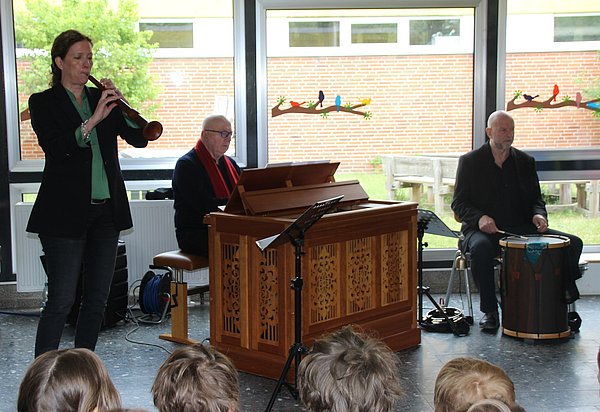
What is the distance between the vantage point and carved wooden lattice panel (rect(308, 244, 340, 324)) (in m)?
4.68

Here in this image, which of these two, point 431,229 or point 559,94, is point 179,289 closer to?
point 431,229

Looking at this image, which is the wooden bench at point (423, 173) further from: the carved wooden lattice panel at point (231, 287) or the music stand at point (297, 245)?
the music stand at point (297, 245)

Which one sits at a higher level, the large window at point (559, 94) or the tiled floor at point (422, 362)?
the large window at point (559, 94)

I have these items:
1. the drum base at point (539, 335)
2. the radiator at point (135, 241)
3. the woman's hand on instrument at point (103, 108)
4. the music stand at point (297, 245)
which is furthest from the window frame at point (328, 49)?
the woman's hand on instrument at point (103, 108)

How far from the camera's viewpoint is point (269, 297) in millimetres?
4664

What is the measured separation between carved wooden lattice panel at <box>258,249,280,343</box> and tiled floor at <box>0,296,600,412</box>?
0.24m

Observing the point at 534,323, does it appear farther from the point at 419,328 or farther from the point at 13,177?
the point at 13,177

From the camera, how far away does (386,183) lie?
6848mm

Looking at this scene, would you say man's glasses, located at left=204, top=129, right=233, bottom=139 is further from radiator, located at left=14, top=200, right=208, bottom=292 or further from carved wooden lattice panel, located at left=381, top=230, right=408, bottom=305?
carved wooden lattice panel, located at left=381, top=230, right=408, bottom=305

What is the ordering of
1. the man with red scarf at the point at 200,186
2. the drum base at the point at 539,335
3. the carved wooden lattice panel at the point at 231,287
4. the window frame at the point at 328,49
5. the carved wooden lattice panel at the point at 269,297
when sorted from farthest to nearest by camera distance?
the window frame at the point at 328,49 < the man with red scarf at the point at 200,186 < the drum base at the point at 539,335 < the carved wooden lattice panel at the point at 231,287 < the carved wooden lattice panel at the point at 269,297

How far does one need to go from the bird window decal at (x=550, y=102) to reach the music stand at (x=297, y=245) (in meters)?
2.96

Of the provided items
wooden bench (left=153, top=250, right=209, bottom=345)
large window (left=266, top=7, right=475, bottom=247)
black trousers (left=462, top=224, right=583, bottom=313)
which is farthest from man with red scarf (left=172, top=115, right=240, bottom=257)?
black trousers (left=462, top=224, right=583, bottom=313)

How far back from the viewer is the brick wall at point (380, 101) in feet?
21.8

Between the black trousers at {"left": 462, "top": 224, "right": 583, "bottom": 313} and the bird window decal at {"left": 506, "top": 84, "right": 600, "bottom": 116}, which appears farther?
the bird window decal at {"left": 506, "top": 84, "right": 600, "bottom": 116}
